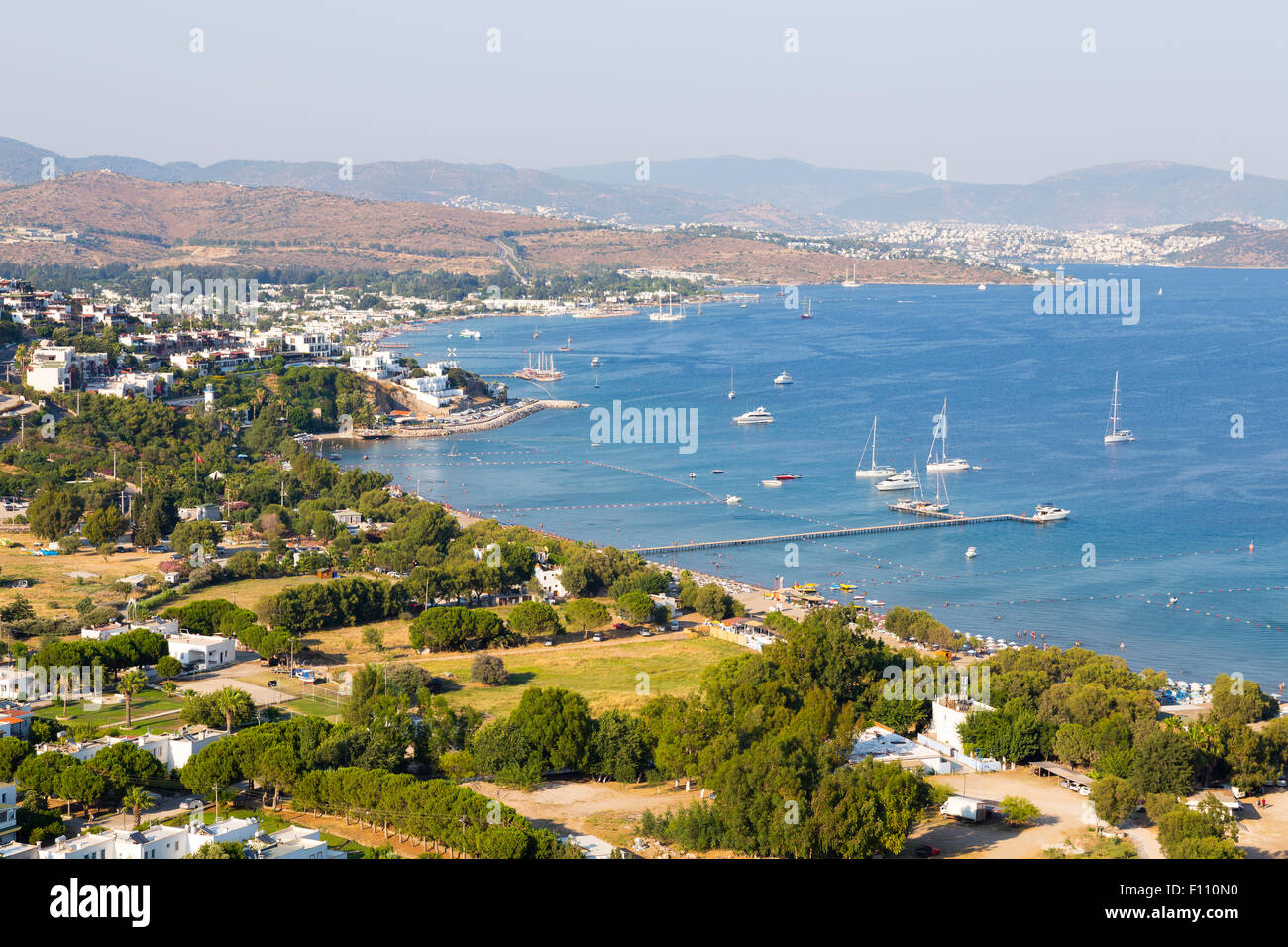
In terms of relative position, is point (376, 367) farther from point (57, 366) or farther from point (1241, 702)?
point (1241, 702)

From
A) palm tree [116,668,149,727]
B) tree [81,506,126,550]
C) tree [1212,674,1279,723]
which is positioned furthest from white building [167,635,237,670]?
tree [1212,674,1279,723]

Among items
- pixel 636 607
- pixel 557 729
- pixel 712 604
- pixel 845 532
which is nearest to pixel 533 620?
pixel 636 607

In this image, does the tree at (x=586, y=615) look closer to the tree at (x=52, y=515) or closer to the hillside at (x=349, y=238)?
the tree at (x=52, y=515)

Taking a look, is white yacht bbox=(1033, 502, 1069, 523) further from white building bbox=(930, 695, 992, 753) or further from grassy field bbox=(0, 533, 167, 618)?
grassy field bbox=(0, 533, 167, 618)
